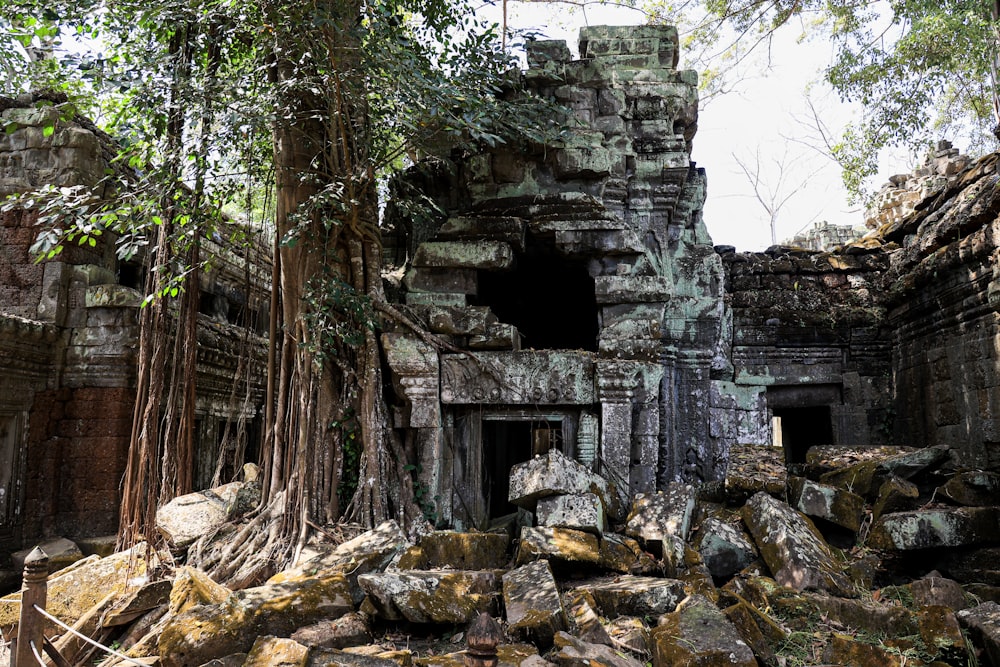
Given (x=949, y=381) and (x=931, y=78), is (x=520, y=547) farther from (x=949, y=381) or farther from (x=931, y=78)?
(x=931, y=78)

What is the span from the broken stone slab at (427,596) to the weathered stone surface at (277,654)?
62 centimetres

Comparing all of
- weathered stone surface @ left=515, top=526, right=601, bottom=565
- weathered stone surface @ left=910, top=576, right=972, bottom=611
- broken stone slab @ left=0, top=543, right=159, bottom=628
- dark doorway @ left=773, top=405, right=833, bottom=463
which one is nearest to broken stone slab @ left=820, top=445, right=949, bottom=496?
weathered stone surface @ left=910, top=576, right=972, bottom=611

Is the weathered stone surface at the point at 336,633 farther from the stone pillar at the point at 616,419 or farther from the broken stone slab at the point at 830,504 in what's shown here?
the broken stone slab at the point at 830,504

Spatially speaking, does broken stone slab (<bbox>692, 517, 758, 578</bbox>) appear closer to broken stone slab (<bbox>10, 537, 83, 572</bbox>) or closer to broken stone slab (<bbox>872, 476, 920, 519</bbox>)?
broken stone slab (<bbox>872, 476, 920, 519</bbox>)

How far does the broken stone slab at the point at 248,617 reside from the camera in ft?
10.5

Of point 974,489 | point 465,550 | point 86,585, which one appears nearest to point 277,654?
point 465,550

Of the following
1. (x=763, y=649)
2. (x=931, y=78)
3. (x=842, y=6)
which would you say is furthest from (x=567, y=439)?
(x=842, y=6)

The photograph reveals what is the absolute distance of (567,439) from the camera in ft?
18.0

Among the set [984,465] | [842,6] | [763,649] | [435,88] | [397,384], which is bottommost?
[763,649]

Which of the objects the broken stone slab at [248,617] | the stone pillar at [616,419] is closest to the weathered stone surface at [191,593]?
the broken stone slab at [248,617]

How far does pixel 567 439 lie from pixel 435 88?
9.41ft

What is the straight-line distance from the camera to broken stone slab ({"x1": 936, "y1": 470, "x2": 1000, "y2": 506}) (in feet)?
14.9

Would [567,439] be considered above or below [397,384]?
below

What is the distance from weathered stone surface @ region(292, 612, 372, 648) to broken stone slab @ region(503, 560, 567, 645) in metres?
0.76
